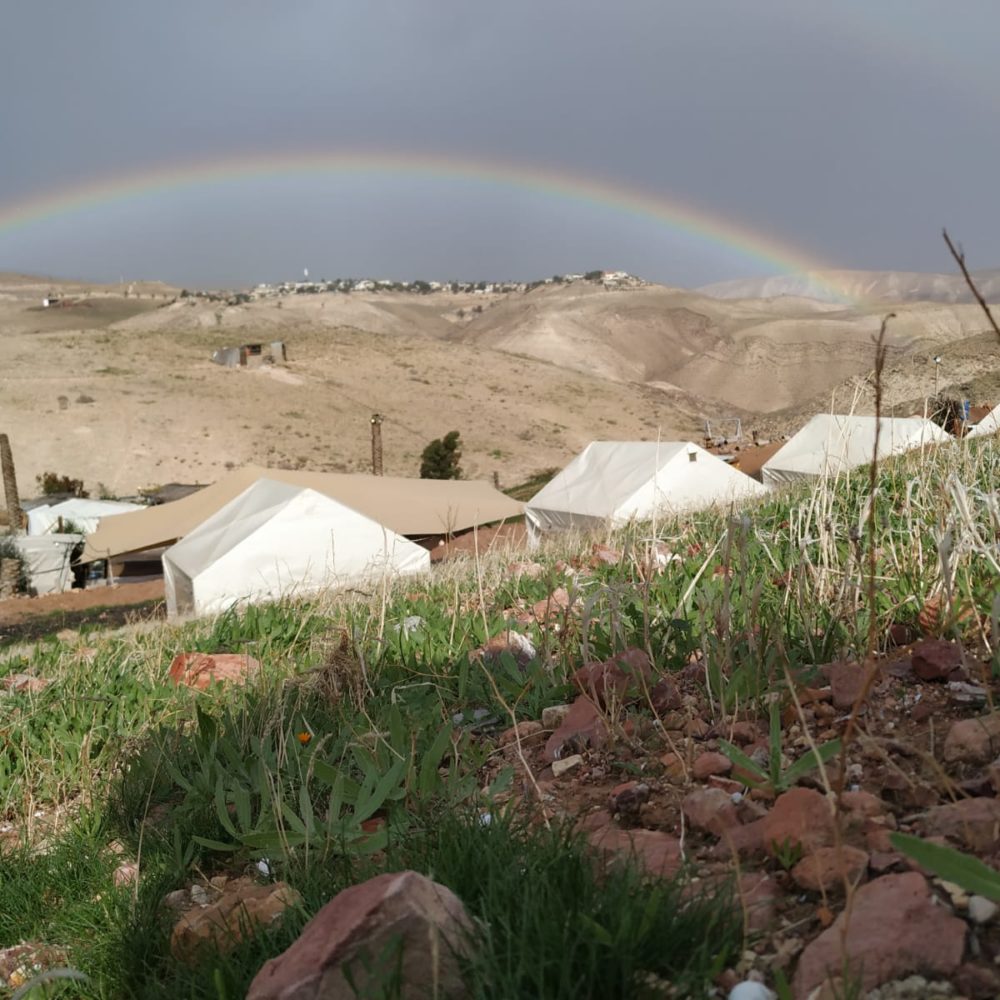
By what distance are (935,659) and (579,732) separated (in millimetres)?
805

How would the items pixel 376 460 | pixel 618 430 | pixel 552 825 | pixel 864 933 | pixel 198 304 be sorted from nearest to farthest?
pixel 864 933
pixel 552 825
pixel 376 460
pixel 618 430
pixel 198 304

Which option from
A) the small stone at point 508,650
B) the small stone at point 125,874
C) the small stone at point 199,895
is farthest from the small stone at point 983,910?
the small stone at point 508,650

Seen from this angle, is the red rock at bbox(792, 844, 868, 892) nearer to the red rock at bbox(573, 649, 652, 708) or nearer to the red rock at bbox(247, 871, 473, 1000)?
the red rock at bbox(247, 871, 473, 1000)

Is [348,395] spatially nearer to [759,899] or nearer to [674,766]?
[674,766]

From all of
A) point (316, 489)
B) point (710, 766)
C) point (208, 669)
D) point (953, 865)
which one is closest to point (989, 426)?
point (208, 669)

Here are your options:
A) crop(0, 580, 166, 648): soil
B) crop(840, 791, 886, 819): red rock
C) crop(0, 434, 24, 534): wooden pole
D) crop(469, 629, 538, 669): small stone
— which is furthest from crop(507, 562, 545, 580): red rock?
crop(0, 434, 24, 534): wooden pole

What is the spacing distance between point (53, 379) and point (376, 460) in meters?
30.7

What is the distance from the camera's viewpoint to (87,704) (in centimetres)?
407

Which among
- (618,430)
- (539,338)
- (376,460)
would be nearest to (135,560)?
(376,460)

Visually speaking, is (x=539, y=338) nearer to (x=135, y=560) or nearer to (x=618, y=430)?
(x=618, y=430)

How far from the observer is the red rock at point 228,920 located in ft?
5.51

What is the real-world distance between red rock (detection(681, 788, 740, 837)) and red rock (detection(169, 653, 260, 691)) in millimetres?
2621

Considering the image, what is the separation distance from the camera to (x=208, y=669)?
4262mm

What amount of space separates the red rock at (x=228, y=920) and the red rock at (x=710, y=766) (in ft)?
2.57
